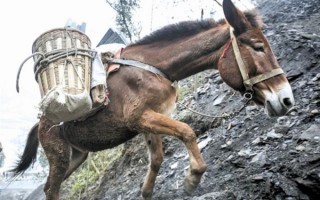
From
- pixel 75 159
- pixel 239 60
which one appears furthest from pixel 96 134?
pixel 239 60

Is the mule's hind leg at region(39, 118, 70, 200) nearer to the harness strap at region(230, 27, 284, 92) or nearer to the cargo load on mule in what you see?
the cargo load on mule

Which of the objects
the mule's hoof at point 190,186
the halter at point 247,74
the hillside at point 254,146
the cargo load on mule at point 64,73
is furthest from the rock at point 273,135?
the cargo load on mule at point 64,73

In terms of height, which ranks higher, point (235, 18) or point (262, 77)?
point (235, 18)

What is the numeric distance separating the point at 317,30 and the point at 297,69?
177 cm

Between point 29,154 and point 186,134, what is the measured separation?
3.30 meters

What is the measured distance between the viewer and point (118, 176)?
23.2ft

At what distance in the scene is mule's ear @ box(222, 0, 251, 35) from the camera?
12.7 feet

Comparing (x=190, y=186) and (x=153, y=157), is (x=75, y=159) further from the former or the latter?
(x=190, y=186)

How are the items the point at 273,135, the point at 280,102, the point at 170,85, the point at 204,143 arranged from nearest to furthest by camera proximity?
the point at 280,102, the point at 170,85, the point at 273,135, the point at 204,143

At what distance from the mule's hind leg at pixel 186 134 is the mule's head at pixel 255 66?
77cm

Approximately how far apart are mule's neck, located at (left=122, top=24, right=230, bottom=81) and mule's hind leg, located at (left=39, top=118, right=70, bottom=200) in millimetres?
1482

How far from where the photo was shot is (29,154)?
5871 mm

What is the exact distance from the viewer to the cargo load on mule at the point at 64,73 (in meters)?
3.67

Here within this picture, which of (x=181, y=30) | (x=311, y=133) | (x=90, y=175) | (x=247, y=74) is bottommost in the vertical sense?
(x=90, y=175)
